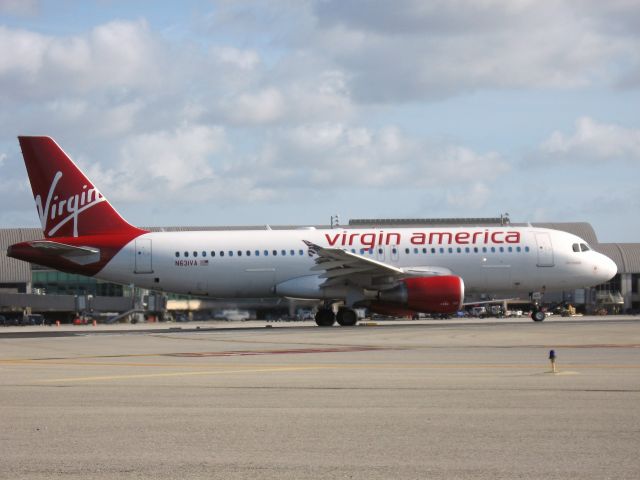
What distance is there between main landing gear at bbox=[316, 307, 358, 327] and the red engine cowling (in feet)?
7.89

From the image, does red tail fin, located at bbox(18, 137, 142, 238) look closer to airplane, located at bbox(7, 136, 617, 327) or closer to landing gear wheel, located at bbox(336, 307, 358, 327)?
airplane, located at bbox(7, 136, 617, 327)

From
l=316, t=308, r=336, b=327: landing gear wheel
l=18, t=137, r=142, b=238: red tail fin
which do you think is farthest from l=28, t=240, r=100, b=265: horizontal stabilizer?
l=316, t=308, r=336, b=327: landing gear wheel

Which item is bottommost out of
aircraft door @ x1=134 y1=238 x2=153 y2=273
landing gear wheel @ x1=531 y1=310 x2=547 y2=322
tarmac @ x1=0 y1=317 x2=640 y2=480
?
tarmac @ x1=0 y1=317 x2=640 y2=480

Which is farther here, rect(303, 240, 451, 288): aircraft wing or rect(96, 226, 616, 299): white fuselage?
rect(96, 226, 616, 299): white fuselage

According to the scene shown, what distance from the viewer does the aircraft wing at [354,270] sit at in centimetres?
4166

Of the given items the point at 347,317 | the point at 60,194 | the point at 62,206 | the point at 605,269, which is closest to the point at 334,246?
the point at 347,317

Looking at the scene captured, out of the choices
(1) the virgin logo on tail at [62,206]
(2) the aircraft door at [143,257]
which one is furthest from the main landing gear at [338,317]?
A: (1) the virgin logo on tail at [62,206]

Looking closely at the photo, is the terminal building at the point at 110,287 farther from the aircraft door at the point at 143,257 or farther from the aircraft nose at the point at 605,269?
the aircraft nose at the point at 605,269

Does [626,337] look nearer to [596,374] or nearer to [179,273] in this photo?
[596,374]

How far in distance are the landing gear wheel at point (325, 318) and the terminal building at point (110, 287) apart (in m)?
27.5

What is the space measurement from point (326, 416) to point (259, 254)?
31.7 metres

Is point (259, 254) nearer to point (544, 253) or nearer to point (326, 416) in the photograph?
point (544, 253)

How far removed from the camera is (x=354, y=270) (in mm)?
42438

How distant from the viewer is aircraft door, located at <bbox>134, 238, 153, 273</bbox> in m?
44.5
